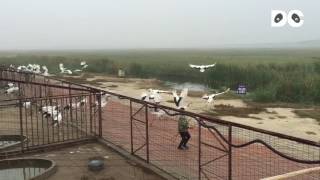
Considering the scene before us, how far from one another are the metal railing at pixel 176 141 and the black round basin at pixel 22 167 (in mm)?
957

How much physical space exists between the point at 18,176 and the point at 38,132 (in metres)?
3.21

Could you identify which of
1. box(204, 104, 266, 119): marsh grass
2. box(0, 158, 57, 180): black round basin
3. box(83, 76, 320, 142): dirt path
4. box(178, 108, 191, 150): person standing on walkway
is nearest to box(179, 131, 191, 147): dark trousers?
box(178, 108, 191, 150): person standing on walkway

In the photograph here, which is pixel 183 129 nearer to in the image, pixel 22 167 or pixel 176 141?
pixel 176 141

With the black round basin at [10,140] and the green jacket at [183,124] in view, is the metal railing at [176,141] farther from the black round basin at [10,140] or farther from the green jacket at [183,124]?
the green jacket at [183,124]

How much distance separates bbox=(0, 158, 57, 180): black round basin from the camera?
9094 mm

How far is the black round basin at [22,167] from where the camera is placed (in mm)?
9094

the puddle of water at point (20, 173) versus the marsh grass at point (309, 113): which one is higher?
the puddle of water at point (20, 173)

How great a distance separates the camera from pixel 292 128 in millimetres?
15852

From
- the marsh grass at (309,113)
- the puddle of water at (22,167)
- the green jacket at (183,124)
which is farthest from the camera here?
the marsh grass at (309,113)

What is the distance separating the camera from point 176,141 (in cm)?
1149

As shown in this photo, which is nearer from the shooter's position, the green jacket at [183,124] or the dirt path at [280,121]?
the green jacket at [183,124]

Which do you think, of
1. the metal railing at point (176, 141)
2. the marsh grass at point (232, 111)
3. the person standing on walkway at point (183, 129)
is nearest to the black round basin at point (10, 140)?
the metal railing at point (176, 141)

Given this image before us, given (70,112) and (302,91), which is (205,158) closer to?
(70,112)

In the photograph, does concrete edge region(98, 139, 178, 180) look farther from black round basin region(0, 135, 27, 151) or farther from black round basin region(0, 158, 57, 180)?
black round basin region(0, 135, 27, 151)
